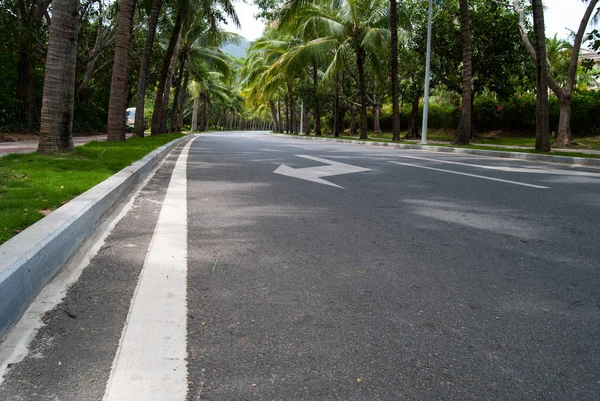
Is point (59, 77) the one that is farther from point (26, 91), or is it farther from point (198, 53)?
point (198, 53)

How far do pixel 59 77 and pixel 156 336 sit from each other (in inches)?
280

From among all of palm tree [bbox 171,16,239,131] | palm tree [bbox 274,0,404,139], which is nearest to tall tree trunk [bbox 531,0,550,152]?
palm tree [bbox 274,0,404,139]

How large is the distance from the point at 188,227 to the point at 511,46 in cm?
2344

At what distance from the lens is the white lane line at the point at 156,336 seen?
1.83m

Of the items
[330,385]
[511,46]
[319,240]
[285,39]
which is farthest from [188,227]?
[285,39]

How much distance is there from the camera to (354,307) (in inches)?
104

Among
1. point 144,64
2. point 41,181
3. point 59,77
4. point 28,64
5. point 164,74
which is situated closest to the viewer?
point 41,181

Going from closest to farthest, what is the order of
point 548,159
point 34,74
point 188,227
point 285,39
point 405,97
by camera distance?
point 188,227 → point 548,159 → point 34,74 → point 405,97 → point 285,39

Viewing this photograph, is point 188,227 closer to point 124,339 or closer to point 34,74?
point 124,339

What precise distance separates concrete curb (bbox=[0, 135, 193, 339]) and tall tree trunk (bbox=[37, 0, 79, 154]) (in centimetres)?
409

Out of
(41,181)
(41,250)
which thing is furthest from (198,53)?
(41,250)

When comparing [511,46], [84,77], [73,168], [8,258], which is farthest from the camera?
[84,77]

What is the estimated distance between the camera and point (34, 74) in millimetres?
21844

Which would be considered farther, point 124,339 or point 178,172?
point 178,172
